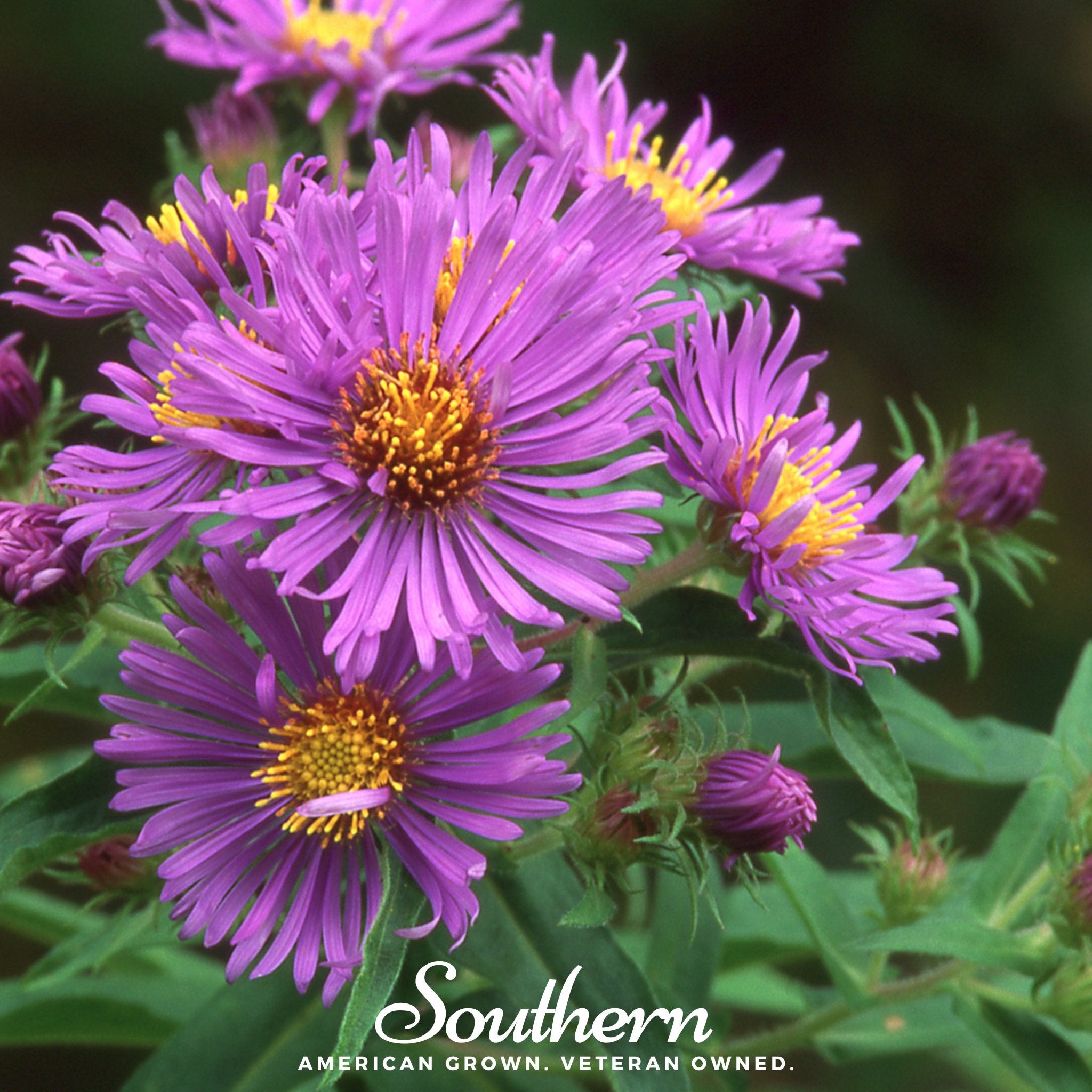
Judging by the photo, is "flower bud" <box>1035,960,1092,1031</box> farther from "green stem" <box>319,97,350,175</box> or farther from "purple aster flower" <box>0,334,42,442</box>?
"green stem" <box>319,97,350,175</box>

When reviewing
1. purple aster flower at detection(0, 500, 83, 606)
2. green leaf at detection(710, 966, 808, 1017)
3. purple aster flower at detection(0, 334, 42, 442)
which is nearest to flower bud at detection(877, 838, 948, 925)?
green leaf at detection(710, 966, 808, 1017)

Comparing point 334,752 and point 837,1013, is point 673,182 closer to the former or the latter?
point 334,752

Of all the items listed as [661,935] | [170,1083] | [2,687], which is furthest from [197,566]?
[661,935]

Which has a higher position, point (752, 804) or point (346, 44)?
point (346, 44)

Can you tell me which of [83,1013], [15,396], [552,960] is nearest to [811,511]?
[552,960]

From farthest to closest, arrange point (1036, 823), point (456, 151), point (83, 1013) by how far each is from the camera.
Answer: point (456, 151) < point (83, 1013) < point (1036, 823)

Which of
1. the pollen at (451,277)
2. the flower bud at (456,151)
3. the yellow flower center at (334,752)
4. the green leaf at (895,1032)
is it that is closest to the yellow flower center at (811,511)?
the pollen at (451,277)

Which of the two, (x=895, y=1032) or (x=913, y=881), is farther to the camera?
(x=895, y=1032)
